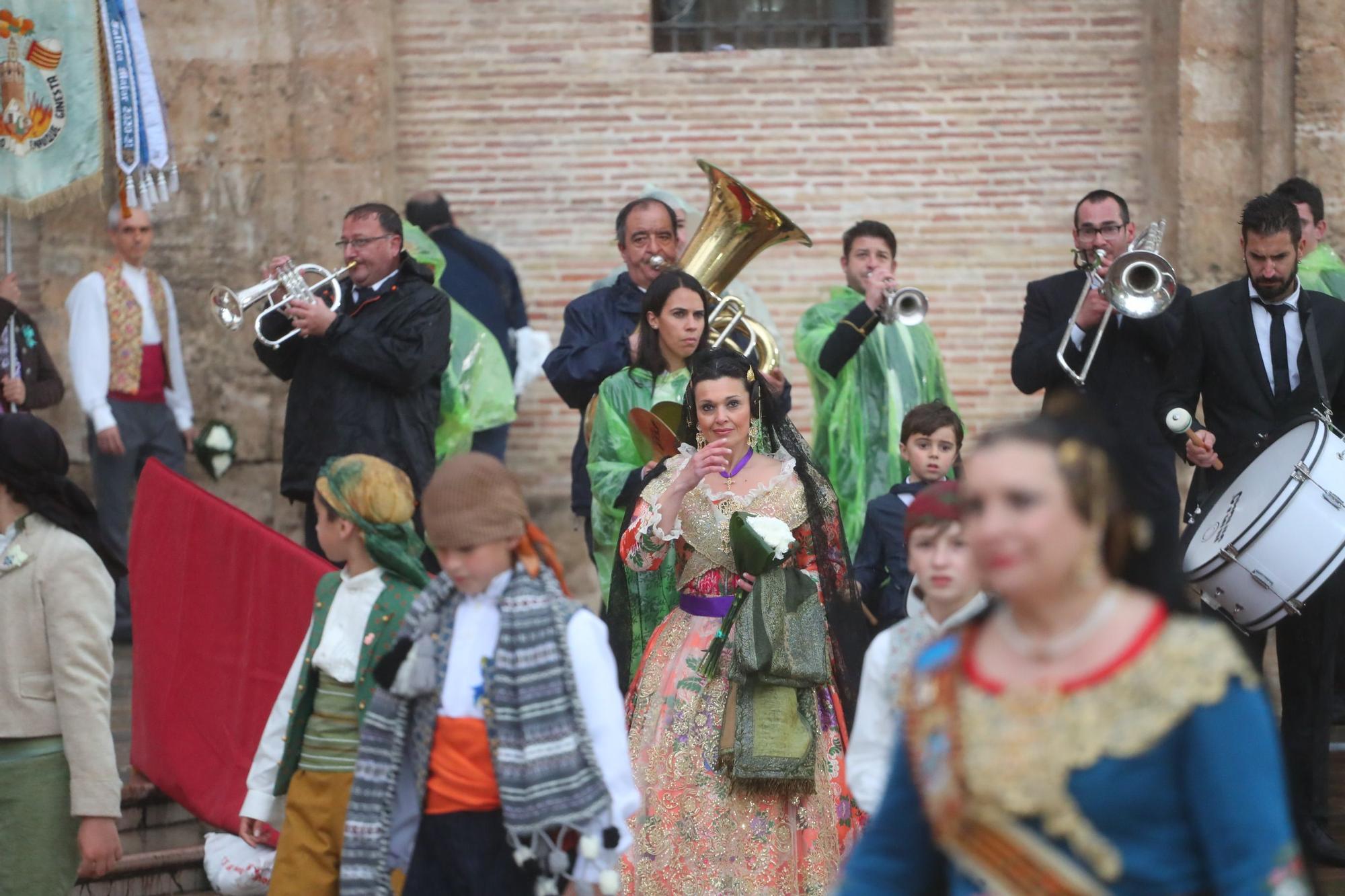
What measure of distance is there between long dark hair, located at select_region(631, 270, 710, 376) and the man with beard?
173 centimetres

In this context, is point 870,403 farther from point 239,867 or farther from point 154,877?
point 239,867

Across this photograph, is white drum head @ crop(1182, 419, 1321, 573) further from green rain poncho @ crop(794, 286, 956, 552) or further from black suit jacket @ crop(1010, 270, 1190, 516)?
green rain poncho @ crop(794, 286, 956, 552)

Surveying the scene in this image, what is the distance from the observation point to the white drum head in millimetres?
5957

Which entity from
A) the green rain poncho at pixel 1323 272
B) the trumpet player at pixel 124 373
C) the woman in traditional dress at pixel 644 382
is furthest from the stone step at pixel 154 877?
the green rain poncho at pixel 1323 272

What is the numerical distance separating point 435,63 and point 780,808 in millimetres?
6195

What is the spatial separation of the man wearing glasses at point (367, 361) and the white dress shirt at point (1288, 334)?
3036mm

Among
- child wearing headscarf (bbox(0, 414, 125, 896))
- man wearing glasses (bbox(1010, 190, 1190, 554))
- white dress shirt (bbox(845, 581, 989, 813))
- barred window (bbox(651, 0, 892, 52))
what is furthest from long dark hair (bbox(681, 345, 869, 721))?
barred window (bbox(651, 0, 892, 52))

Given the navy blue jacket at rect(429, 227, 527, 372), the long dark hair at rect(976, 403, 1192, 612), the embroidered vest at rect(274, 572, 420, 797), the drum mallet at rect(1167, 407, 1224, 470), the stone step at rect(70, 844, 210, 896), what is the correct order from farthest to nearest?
the navy blue jacket at rect(429, 227, 527, 372)
the drum mallet at rect(1167, 407, 1224, 470)
the stone step at rect(70, 844, 210, 896)
the embroidered vest at rect(274, 572, 420, 797)
the long dark hair at rect(976, 403, 1192, 612)

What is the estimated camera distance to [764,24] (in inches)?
423

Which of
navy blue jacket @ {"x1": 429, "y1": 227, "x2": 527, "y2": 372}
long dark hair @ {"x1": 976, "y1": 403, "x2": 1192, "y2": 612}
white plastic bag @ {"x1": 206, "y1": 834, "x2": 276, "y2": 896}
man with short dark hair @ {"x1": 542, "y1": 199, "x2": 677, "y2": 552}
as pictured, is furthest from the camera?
navy blue jacket @ {"x1": 429, "y1": 227, "x2": 527, "y2": 372}

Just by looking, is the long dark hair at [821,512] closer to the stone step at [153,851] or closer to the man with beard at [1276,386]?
the man with beard at [1276,386]

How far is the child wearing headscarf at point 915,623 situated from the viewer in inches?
156

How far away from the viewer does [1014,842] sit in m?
2.58

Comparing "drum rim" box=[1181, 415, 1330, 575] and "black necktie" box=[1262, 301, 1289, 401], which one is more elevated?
"black necktie" box=[1262, 301, 1289, 401]
